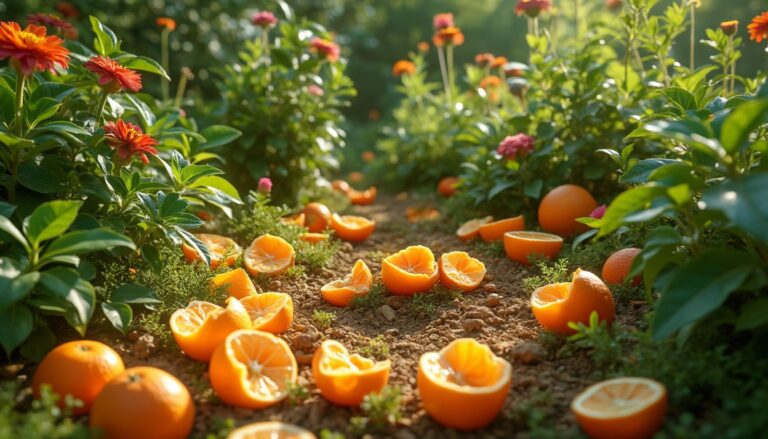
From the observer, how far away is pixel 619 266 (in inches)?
115

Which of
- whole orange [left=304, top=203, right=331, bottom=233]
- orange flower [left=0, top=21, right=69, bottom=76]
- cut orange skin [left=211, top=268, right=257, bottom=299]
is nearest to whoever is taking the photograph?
orange flower [left=0, top=21, right=69, bottom=76]

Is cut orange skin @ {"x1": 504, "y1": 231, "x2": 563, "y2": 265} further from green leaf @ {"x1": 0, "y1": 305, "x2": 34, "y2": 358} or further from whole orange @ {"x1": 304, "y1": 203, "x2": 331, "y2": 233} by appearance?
green leaf @ {"x1": 0, "y1": 305, "x2": 34, "y2": 358}

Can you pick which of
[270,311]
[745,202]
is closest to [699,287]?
[745,202]

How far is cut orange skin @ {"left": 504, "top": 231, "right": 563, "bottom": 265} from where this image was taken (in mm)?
3416

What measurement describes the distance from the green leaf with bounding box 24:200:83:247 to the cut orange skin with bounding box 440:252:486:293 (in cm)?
180

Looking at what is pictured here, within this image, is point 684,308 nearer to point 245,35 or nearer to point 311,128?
point 311,128

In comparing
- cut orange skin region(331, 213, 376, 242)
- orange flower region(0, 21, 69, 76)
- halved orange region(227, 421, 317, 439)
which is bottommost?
cut orange skin region(331, 213, 376, 242)

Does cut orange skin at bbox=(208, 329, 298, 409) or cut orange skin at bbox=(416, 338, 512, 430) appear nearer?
cut orange skin at bbox=(416, 338, 512, 430)

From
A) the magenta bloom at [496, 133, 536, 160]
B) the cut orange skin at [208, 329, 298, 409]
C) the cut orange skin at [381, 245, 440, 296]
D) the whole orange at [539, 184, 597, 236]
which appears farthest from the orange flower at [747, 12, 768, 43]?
the cut orange skin at [208, 329, 298, 409]

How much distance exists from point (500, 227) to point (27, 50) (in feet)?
9.13

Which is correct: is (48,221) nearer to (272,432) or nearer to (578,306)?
(272,432)

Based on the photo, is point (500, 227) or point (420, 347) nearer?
point (420, 347)

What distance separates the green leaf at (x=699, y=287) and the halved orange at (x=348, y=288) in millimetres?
1542

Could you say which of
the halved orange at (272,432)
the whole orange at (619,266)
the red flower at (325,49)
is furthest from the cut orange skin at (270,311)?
the red flower at (325,49)
